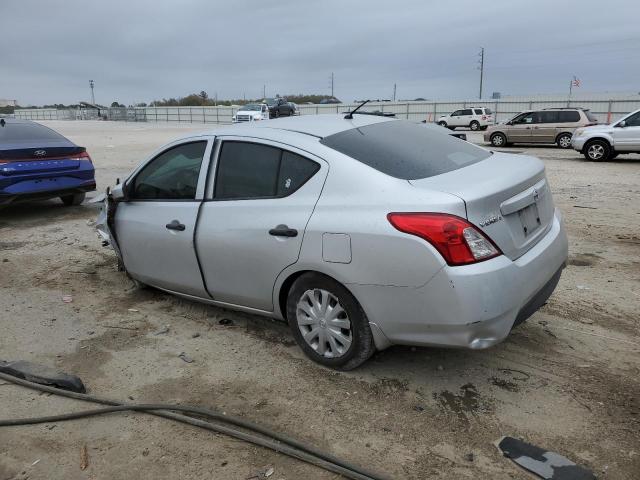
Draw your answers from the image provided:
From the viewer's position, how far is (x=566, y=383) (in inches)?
133

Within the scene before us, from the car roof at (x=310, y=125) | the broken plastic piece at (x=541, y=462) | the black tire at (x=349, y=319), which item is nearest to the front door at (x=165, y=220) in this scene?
the car roof at (x=310, y=125)

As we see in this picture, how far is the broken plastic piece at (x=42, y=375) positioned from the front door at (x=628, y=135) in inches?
620

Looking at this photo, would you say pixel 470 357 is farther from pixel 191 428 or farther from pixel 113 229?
pixel 113 229

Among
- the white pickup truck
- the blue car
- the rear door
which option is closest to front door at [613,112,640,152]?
the rear door

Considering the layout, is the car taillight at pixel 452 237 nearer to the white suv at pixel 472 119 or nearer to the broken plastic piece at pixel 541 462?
the broken plastic piece at pixel 541 462

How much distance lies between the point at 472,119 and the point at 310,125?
33.3 meters

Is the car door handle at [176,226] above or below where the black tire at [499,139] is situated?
above

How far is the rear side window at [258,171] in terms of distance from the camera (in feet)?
11.8

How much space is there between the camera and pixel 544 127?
21.2 m

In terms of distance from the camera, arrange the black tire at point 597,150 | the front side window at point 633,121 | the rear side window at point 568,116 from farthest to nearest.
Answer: the rear side window at point 568,116 → the black tire at point 597,150 → the front side window at point 633,121

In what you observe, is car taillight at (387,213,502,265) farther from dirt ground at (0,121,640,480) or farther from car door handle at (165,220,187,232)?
car door handle at (165,220,187,232)

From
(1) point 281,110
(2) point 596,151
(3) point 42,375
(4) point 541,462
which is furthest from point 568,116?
(3) point 42,375

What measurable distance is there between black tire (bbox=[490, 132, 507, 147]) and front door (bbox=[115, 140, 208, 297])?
20.0 m

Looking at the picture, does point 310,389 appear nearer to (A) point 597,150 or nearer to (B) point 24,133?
(B) point 24,133
